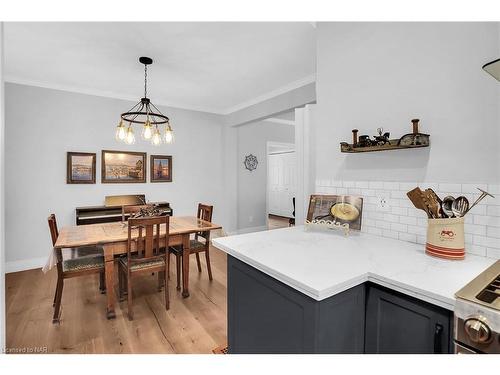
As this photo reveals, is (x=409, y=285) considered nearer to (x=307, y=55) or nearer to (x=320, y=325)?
(x=320, y=325)

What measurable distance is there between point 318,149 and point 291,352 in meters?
1.48

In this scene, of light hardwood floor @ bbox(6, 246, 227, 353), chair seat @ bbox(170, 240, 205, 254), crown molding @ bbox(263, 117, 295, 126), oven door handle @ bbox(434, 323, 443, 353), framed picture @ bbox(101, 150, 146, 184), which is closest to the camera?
oven door handle @ bbox(434, 323, 443, 353)

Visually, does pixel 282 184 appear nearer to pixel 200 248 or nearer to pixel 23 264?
pixel 200 248

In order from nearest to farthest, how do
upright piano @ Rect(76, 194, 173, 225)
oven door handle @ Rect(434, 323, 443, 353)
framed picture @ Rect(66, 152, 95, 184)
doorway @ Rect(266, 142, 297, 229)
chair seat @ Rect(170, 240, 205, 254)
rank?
1. oven door handle @ Rect(434, 323, 443, 353)
2. chair seat @ Rect(170, 240, 205, 254)
3. upright piano @ Rect(76, 194, 173, 225)
4. framed picture @ Rect(66, 152, 95, 184)
5. doorway @ Rect(266, 142, 297, 229)

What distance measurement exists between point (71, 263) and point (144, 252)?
65 cm

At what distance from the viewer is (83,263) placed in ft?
7.84

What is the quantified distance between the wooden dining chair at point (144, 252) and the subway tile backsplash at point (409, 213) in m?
1.46

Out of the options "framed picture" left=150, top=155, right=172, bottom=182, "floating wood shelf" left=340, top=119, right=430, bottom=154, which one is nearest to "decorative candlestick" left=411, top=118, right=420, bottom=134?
"floating wood shelf" left=340, top=119, right=430, bottom=154

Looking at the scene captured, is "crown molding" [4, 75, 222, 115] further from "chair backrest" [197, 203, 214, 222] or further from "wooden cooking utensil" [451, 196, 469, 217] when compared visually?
"wooden cooking utensil" [451, 196, 469, 217]

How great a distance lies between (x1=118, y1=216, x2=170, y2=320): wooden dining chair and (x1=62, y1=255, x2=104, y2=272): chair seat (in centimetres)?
19

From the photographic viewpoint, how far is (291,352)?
1.06 metres

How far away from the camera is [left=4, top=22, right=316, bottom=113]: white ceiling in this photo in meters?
2.31

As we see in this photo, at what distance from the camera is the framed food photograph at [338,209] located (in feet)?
5.50

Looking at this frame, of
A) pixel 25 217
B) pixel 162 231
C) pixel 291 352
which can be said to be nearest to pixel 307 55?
pixel 162 231
